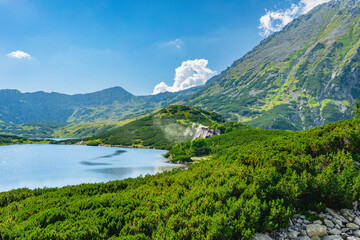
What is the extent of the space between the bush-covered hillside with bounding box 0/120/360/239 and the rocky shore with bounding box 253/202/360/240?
463 millimetres

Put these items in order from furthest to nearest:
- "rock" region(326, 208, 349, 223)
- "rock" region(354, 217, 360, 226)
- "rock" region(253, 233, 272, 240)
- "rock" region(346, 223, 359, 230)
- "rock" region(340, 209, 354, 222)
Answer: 1. "rock" region(340, 209, 354, 222)
2. "rock" region(326, 208, 349, 223)
3. "rock" region(354, 217, 360, 226)
4. "rock" region(346, 223, 359, 230)
5. "rock" region(253, 233, 272, 240)

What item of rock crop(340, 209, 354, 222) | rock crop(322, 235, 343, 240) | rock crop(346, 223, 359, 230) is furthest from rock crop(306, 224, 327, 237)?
rock crop(340, 209, 354, 222)

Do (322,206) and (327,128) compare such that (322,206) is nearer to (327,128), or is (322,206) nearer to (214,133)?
(327,128)

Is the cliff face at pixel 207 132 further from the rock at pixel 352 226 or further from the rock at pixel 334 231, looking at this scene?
the rock at pixel 334 231

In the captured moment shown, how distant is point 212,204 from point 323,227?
5.84 meters

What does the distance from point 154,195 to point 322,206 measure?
10.2 metres

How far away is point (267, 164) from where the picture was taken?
1452 centimetres

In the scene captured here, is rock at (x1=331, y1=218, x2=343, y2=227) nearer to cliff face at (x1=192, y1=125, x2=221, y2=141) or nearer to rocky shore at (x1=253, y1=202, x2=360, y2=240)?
rocky shore at (x1=253, y1=202, x2=360, y2=240)

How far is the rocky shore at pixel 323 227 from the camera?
32.4 feet

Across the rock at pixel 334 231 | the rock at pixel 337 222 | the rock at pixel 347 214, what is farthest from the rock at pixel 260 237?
the rock at pixel 347 214

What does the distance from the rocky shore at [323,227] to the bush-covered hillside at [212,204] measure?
18.2 inches

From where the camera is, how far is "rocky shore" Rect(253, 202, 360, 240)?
9.87m

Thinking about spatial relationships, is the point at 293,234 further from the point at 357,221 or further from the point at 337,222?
the point at 357,221

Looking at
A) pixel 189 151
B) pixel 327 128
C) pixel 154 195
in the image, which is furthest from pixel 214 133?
pixel 154 195
